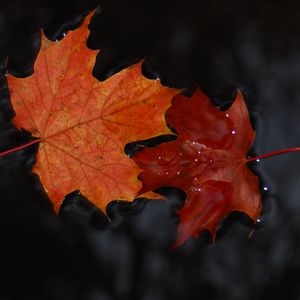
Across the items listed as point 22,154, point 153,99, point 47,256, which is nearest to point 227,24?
point 153,99

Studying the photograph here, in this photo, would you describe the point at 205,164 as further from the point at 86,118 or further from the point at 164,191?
the point at 86,118

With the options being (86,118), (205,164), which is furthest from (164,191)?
(86,118)

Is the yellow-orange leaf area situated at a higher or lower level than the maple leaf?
higher

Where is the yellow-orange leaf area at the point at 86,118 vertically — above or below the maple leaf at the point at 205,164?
above
